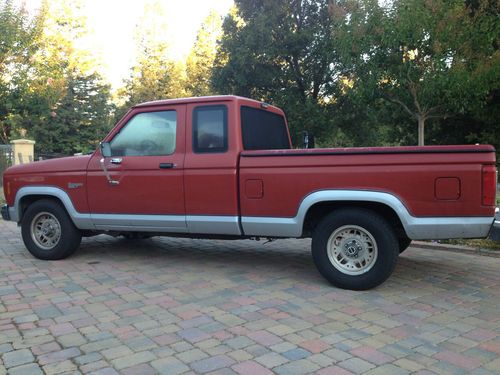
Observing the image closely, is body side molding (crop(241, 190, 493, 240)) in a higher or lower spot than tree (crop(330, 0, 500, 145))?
lower

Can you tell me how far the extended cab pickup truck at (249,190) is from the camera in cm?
446

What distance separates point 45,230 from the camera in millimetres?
6316

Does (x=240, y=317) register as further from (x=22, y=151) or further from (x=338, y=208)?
(x=22, y=151)

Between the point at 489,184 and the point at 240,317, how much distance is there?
250cm

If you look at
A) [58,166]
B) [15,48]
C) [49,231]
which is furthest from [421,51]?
[15,48]

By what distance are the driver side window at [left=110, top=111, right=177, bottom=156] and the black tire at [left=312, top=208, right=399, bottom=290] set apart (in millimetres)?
2032

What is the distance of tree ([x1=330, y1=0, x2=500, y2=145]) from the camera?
10094mm

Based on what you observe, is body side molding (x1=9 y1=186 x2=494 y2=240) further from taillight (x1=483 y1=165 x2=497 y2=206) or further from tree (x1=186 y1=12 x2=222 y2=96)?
tree (x1=186 y1=12 x2=222 y2=96)

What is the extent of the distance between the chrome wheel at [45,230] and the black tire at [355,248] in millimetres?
3450

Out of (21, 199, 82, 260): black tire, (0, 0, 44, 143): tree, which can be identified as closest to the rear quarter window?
(21, 199, 82, 260): black tire

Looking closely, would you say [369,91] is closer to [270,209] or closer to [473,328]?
[270,209]

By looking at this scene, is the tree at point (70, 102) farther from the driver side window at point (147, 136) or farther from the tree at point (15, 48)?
the driver side window at point (147, 136)

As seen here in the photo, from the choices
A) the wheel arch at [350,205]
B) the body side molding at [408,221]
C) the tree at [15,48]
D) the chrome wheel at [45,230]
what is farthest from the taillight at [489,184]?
the tree at [15,48]

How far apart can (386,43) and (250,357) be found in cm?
931
